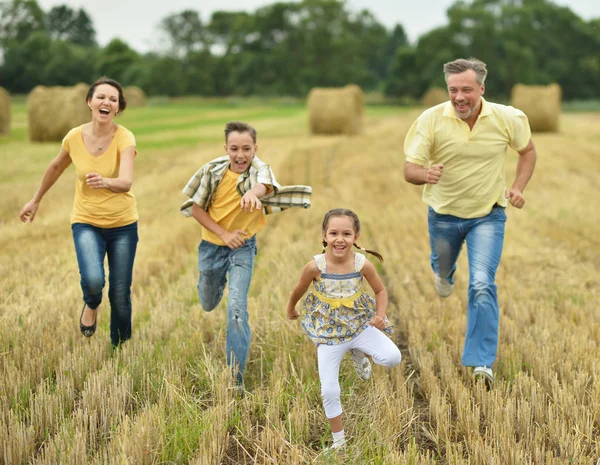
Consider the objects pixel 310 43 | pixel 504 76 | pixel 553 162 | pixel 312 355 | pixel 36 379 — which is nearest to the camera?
pixel 36 379

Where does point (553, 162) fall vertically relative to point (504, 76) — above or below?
below

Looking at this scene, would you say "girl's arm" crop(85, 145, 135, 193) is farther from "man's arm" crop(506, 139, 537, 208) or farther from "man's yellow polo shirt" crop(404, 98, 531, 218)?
"man's arm" crop(506, 139, 537, 208)

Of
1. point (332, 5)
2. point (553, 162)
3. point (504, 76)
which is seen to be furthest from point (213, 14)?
point (553, 162)

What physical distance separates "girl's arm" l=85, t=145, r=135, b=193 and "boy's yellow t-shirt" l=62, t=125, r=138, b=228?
65 mm

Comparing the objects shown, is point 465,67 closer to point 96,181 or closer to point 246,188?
point 246,188

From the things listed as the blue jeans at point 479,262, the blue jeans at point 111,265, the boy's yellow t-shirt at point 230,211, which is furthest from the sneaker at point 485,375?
the blue jeans at point 111,265

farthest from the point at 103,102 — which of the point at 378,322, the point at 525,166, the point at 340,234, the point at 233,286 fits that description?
the point at 525,166

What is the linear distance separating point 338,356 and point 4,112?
20.6 metres

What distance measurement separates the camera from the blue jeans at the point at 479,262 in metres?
4.59

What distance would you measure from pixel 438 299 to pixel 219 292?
2385 mm

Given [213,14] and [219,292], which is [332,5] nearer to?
[213,14]

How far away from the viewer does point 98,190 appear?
4.79m

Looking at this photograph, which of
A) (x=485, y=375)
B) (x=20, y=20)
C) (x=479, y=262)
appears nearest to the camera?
(x=485, y=375)

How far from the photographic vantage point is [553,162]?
16.2 metres
